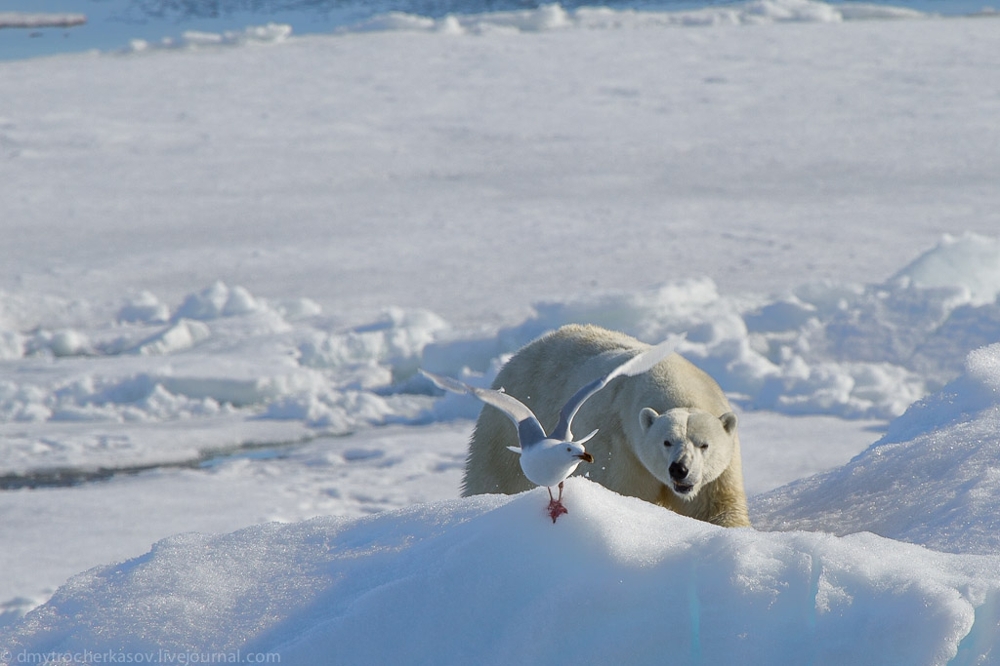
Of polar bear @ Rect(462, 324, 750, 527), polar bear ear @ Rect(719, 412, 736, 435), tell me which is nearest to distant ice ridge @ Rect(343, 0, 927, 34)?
polar bear @ Rect(462, 324, 750, 527)

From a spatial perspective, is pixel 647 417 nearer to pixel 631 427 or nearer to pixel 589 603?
pixel 631 427

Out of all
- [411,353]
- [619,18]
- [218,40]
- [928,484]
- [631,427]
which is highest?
[619,18]

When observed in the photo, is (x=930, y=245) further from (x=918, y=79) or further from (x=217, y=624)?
(x=217, y=624)

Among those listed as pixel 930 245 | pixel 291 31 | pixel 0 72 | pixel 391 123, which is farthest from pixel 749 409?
pixel 291 31

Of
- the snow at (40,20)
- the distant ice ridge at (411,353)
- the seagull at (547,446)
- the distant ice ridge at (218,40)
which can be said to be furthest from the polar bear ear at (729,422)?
the snow at (40,20)

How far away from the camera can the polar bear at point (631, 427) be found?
293cm

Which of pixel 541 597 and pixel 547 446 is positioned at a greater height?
pixel 547 446

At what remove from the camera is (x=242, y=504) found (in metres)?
4.56

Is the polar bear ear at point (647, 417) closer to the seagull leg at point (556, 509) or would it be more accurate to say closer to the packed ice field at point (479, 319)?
the packed ice field at point (479, 319)

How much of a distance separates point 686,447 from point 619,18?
45.3ft

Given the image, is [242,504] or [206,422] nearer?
[242,504]

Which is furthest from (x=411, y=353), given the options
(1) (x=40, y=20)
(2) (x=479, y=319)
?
(1) (x=40, y=20)

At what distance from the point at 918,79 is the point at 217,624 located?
38.0 feet

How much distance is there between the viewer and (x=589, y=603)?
66.6 inches
